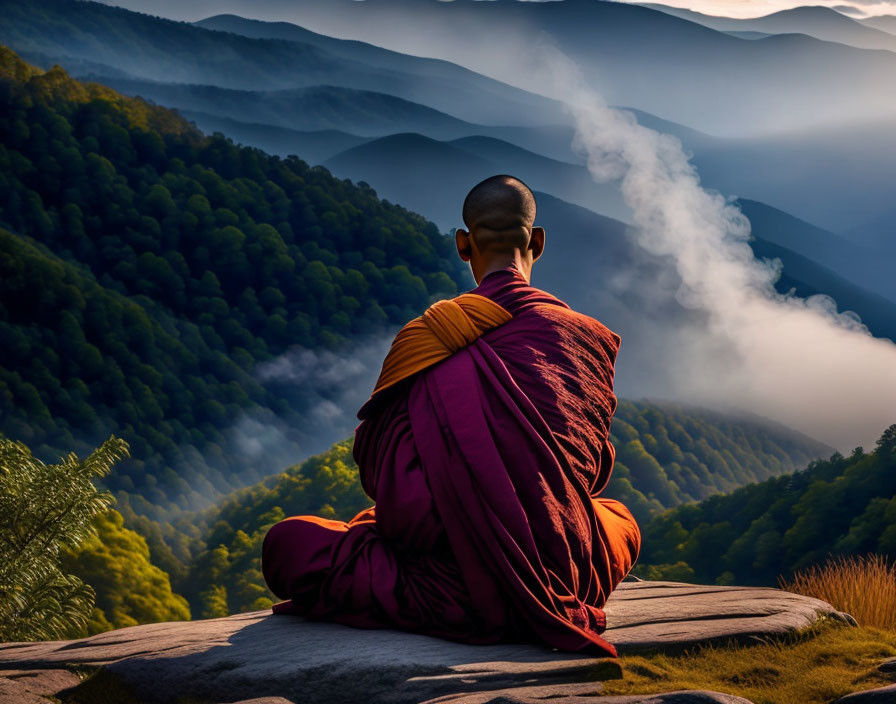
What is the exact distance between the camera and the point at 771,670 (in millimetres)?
5281

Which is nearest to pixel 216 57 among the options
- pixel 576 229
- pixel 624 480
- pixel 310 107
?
pixel 310 107

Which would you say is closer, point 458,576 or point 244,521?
point 458,576

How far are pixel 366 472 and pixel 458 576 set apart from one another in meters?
0.85

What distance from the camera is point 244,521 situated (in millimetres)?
47625

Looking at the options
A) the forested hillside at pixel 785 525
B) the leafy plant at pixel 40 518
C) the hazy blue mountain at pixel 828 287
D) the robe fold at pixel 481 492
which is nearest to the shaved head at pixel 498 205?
the robe fold at pixel 481 492

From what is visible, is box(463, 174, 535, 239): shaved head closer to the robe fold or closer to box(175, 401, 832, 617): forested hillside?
the robe fold

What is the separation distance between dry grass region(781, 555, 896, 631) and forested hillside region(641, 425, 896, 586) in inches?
595

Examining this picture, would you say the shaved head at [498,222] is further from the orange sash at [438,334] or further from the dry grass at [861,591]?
the dry grass at [861,591]

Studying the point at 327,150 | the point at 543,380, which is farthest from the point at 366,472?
the point at 327,150

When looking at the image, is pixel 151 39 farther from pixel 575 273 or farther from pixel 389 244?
pixel 575 273

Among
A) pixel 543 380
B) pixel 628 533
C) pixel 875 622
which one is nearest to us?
pixel 543 380

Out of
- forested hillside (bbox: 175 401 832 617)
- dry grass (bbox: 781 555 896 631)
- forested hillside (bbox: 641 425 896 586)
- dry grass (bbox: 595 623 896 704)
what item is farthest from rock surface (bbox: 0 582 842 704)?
forested hillside (bbox: 175 401 832 617)

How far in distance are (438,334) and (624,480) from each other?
45.2m

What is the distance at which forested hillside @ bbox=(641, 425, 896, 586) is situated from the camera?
25.0 m
